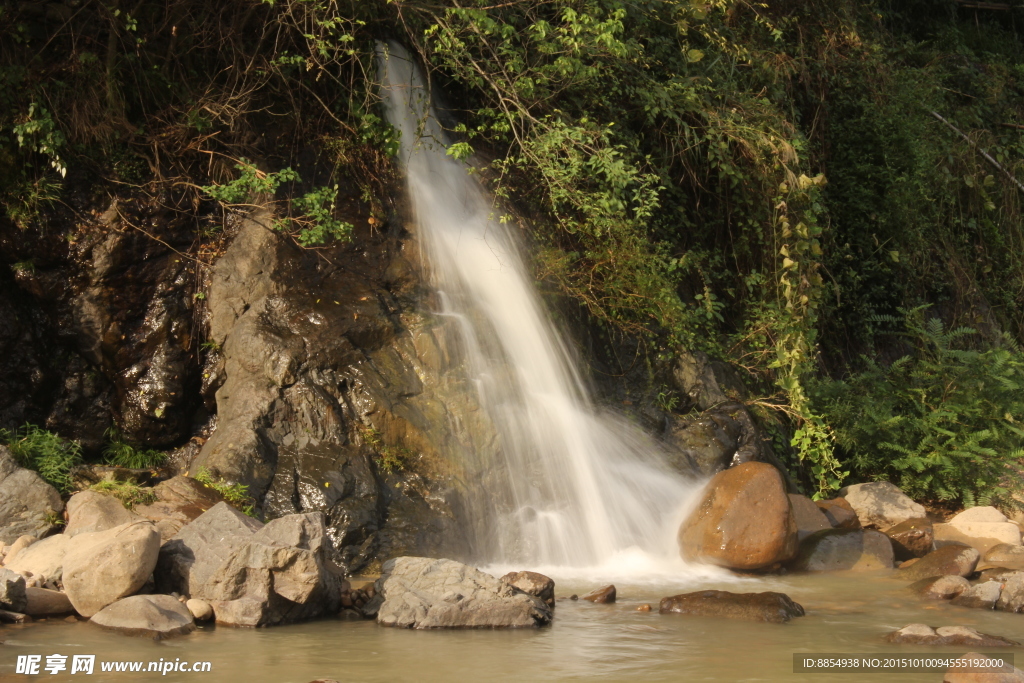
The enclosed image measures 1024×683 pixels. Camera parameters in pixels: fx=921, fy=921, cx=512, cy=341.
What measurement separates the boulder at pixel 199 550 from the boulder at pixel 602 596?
6.58 feet

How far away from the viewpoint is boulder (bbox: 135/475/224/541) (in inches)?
225

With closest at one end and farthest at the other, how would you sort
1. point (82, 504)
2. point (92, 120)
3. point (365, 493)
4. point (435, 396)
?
point (82, 504) → point (365, 493) → point (435, 396) → point (92, 120)

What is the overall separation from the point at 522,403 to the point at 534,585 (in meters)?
2.22

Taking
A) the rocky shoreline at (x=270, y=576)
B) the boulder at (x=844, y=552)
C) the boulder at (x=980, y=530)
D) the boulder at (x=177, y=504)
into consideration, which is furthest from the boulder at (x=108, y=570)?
the boulder at (x=980, y=530)

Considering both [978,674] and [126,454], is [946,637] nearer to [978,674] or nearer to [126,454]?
[978,674]

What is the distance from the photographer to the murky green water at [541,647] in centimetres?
408

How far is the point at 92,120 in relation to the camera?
7.64m

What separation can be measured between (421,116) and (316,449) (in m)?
3.77

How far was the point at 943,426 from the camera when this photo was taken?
9.11 metres

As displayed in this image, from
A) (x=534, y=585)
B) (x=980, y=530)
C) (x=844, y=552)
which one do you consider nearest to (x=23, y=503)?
(x=534, y=585)

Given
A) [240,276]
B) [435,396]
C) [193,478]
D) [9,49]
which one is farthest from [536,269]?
[9,49]

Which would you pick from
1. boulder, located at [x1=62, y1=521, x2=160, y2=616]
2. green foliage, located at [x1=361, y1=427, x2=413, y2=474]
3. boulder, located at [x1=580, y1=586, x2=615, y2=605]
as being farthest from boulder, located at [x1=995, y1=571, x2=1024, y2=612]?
boulder, located at [x1=62, y1=521, x2=160, y2=616]

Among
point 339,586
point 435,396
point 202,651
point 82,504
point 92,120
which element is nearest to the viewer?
point 202,651

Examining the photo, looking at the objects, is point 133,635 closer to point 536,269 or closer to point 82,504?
point 82,504
